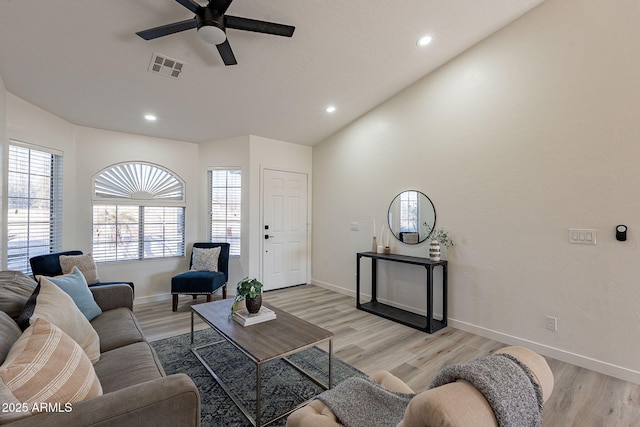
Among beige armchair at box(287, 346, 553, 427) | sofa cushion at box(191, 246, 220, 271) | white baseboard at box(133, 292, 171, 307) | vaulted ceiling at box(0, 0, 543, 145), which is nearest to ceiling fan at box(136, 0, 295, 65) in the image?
vaulted ceiling at box(0, 0, 543, 145)

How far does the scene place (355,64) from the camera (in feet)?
10.8

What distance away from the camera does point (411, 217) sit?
3887mm

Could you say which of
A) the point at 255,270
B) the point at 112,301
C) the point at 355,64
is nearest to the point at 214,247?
the point at 255,270

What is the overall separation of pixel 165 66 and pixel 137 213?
236 cm

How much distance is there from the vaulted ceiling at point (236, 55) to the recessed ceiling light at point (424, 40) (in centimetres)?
6

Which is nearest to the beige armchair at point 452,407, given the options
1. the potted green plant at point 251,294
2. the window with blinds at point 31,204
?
the potted green plant at point 251,294

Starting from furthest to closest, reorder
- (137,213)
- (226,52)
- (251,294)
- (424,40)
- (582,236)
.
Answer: (137,213) < (424,40) < (582,236) < (226,52) < (251,294)

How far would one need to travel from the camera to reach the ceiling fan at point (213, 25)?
206 cm

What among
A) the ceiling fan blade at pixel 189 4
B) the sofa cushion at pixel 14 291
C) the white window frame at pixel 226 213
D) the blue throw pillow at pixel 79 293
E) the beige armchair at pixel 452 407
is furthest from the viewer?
the white window frame at pixel 226 213

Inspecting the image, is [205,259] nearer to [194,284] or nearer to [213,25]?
[194,284]

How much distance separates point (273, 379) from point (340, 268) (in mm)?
2677

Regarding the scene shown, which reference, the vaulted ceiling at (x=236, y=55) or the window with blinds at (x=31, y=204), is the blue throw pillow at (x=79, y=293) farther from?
the vaulted ceiling at (x=236, y=55)

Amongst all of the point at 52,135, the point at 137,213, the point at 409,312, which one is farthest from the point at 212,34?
the point at 409,312

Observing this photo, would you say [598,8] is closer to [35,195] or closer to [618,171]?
[618,171]
